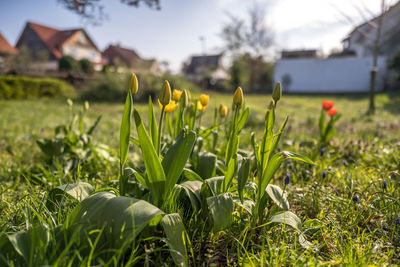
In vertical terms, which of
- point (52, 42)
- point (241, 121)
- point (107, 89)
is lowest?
point (241, 121)

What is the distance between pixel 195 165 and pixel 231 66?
2515 cm

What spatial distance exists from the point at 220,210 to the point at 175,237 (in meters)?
0.23

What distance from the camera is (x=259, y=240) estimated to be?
133 centimetres

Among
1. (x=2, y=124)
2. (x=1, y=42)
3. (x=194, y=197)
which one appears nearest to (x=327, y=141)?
(x=194, y=197)

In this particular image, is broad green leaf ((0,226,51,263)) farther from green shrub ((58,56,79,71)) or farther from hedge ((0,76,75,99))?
green shrub ((58,56,79,71))

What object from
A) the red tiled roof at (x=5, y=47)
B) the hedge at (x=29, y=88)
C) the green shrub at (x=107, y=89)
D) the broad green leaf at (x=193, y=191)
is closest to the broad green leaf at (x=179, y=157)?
the broad green leaf at (x=193, y=191)

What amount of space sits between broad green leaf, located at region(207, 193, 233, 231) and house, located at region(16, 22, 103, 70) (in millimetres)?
32740

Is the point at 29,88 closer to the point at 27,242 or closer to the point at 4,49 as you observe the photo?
the point at 27,242

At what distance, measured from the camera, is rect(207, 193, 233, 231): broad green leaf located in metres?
1.18

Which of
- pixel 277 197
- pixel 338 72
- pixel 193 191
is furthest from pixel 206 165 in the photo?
pixel 338 72

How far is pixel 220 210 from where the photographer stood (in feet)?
3.91

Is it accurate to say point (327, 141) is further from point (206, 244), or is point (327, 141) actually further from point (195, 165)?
point (206, 244)

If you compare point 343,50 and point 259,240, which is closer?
point 259,240

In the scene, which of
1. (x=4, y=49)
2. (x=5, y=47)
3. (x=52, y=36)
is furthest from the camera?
(x=52, y=36)
